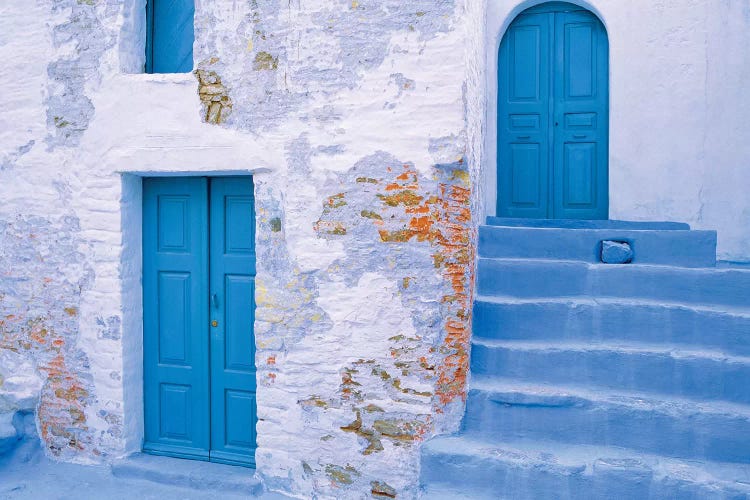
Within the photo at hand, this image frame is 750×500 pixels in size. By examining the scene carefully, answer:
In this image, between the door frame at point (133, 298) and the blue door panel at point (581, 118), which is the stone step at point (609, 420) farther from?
the blue door panel at point (581, 118)

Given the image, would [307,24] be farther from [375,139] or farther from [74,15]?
[74,15]

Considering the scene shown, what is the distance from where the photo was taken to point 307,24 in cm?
377

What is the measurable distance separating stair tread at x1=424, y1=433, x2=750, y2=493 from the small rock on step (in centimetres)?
133

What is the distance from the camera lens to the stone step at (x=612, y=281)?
3.91 metres

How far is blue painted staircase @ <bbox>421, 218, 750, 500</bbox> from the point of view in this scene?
332cm

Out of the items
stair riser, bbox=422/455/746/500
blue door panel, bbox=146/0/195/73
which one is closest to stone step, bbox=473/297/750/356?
stair riser, bbox=422/455/746/500

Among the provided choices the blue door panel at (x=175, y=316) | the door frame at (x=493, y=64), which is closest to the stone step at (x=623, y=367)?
the door frame at (x=493, y=64)

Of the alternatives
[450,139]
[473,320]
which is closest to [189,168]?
[450,139]

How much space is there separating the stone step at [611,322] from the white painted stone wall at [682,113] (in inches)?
64.3

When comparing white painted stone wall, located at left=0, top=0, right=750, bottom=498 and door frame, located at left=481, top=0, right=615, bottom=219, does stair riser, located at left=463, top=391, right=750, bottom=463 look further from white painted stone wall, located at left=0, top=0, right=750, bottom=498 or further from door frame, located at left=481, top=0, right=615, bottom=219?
door frame, located at left=481, top=0, right=615, bottom=219

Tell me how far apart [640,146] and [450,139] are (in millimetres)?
2500

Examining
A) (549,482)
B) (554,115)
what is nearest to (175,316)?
(549,482)

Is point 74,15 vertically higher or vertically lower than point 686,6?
lower

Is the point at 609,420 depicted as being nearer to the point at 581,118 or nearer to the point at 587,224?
the point at 587,224
